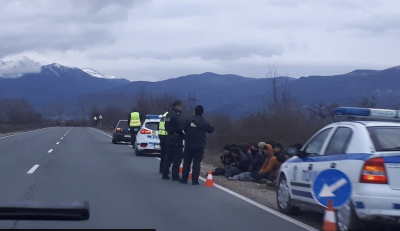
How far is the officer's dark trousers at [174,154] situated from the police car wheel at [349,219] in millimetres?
7647

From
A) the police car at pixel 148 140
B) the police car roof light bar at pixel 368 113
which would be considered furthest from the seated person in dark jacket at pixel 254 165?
the police car at pixel 148 140

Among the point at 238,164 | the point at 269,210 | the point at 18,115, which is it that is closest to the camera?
the point at 269,210

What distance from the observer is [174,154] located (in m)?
15.5

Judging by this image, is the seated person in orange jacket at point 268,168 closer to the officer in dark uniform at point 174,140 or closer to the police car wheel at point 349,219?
the officer in dark uniform at point 174,140

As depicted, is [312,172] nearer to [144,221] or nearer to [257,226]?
[257,226]

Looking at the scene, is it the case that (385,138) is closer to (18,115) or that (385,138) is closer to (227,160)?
(227,160)

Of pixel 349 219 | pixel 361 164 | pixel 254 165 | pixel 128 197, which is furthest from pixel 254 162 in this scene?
pixel 361 164

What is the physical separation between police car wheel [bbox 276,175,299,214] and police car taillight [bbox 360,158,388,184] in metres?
2.75

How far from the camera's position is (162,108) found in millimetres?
59625

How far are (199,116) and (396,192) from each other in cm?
777

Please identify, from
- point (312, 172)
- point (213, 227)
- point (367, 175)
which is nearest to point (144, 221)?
point (213, 227)

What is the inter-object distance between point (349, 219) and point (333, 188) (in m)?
1.12

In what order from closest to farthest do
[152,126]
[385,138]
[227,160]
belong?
1. [385,138]
2. [227,160]
3. [152,126]

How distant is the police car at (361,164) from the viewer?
295 inches
